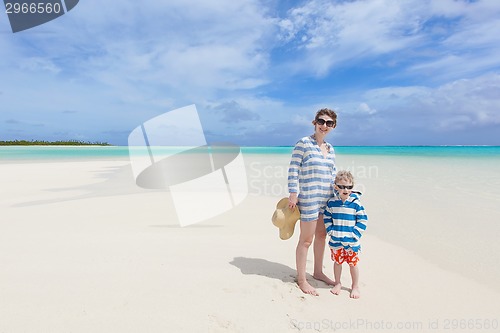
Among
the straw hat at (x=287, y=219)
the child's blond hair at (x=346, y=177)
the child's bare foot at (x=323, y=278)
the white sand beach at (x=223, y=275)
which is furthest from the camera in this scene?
the child's bare foot at (x=323, y=278)

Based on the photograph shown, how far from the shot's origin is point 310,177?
3.33m

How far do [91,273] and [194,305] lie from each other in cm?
146

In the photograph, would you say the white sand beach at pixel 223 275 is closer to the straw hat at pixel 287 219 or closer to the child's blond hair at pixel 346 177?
the straw hat at pixel 287 219

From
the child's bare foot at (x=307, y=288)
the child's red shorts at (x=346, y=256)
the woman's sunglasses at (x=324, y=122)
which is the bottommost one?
the child's bare foot at (x=307, y=288)

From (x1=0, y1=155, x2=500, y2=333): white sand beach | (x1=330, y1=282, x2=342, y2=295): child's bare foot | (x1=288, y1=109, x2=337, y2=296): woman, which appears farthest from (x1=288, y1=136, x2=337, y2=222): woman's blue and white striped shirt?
(x1=0, y1=155, x2=500, y2=333): white sand beach

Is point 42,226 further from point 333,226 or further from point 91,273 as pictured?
point 333,226

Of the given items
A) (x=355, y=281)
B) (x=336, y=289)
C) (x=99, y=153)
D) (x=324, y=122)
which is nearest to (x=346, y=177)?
(x=324, y=122)

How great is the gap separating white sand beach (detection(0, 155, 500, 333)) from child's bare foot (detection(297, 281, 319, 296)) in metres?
0.09

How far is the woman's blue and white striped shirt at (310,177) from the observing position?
3.32 m

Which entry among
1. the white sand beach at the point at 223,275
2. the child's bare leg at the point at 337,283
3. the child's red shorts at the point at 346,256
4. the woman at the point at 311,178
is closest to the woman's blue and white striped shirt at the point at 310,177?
the woman at the point at 311,178

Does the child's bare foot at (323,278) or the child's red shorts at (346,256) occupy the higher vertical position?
the child's red shorts at (346,256)

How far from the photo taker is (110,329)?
2.55 m

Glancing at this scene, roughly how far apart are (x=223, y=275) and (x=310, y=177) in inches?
63.9

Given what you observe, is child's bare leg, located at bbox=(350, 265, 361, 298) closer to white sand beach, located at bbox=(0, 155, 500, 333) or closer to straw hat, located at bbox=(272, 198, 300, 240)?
white sand beach, located at bbox=(0, 155, 500, 333)
